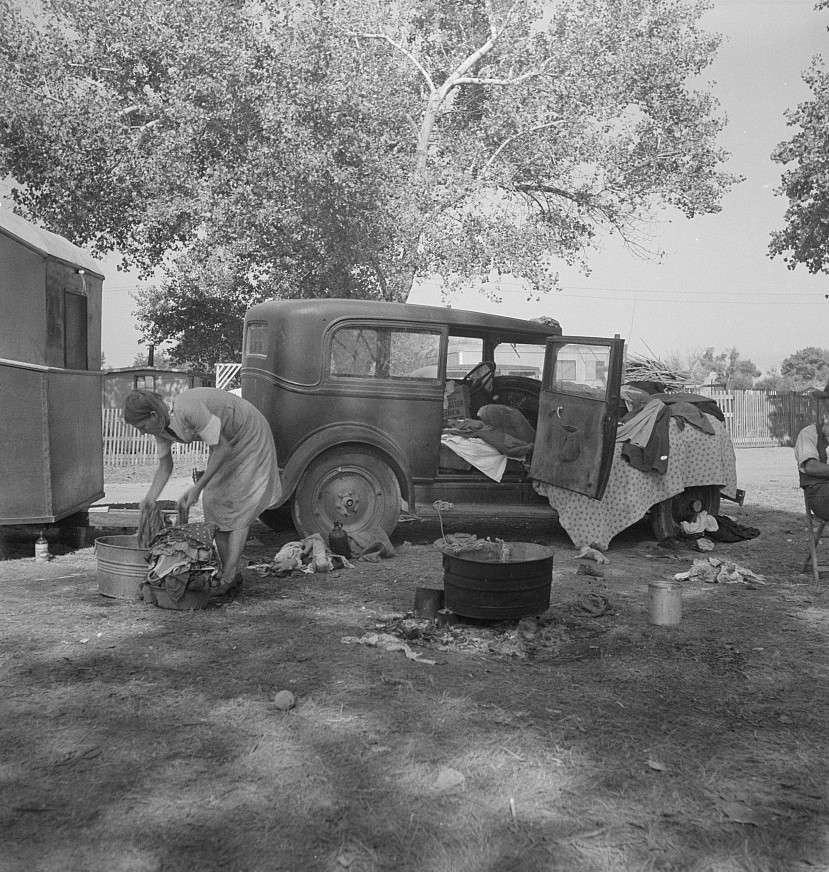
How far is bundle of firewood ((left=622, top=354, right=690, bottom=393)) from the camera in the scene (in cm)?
1118

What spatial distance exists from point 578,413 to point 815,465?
2073 millimetres

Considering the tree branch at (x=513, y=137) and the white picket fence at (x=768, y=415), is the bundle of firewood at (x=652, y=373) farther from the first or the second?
the white picket fence at (x=768, y=415)

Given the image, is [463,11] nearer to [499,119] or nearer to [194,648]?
[499,119]

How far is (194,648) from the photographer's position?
16.8 ft

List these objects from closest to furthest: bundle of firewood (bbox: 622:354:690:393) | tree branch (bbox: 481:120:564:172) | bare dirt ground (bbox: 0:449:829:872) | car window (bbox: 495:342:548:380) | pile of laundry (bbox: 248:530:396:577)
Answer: bare dirt ground (bbox: 0:449:829:872) → pile of laundry (bbox: 248:530:396:577) → car window (bbox: 495:342:548:380) → bundle of firewood (bbox: 622:354:690:393) → tree branch (bbox: 481:120:564:172)

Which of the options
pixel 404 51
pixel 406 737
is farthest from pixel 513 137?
pixel 406 737

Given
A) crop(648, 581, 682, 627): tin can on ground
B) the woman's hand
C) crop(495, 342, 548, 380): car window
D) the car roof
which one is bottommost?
crop(648, 581, 682, 627): tin can on ground

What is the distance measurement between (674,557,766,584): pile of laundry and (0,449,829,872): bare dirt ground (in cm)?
64

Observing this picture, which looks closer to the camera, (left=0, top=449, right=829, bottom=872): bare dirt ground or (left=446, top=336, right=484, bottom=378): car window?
(left=0, top=449, right=829, bottom=872): bare dirt ground

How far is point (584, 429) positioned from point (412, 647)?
3.50m

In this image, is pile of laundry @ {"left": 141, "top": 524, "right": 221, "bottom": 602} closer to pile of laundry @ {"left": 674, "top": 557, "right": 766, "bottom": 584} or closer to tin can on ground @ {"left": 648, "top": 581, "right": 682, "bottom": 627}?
tin can on ground @ {"left": 648, "top": 581, "right": 682, "bottom": 627}

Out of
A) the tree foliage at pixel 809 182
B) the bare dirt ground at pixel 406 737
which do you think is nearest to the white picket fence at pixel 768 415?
the tree foliage at pixel 809 182

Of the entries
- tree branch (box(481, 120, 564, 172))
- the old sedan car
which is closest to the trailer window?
the old sedan car

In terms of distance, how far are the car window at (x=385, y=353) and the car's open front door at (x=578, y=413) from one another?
1129 mm
